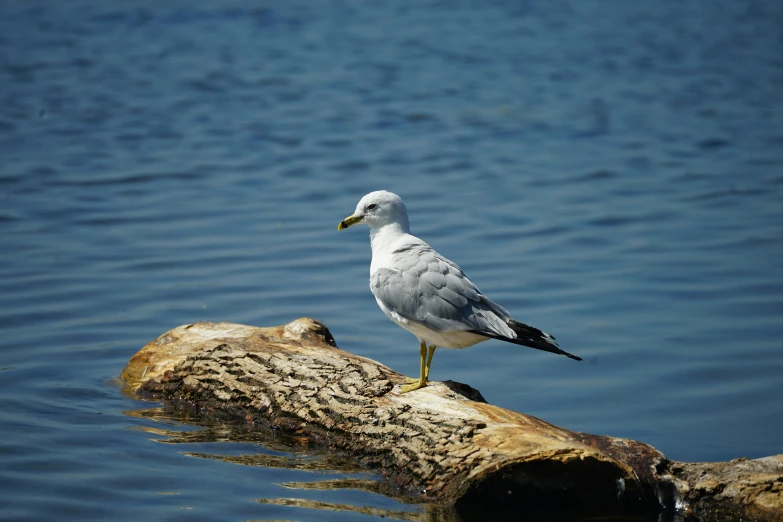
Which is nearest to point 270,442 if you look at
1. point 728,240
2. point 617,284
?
Answer: point 617,284

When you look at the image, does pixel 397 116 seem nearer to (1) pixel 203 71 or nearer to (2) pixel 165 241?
(1) pixel 203 71

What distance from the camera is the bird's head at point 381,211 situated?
6805 mm

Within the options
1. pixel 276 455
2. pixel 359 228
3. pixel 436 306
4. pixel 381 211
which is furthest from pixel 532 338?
pixel 359 228

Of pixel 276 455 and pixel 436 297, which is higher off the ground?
pixel 436 297

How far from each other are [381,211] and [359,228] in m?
5.21

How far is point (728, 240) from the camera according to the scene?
420 inches

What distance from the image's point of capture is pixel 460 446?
5.43 metres

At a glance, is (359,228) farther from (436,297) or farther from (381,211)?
(436,297)

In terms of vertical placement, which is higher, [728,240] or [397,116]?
[397,116]

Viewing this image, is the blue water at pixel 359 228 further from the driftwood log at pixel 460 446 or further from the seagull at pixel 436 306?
the seagull at pixel 436 306

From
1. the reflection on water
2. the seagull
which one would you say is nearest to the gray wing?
the seagull

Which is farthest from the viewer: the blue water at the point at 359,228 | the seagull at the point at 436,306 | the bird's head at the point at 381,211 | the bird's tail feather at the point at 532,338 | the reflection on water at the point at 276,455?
the bird's head at the point at 381,211

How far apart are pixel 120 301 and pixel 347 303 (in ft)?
6.73

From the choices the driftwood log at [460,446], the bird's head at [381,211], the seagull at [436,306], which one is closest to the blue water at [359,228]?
the driftwood log at [460,446]
